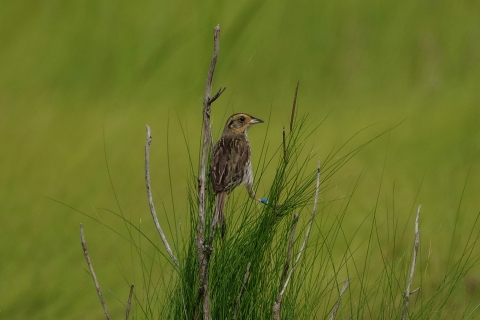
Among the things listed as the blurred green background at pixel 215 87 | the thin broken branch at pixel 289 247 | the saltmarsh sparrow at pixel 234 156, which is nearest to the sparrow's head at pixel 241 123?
the saltmarsh sparrow at pixel 234 156

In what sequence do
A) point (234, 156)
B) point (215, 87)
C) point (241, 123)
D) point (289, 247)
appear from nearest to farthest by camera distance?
point (289, 247) < point (234, 156) < point (241, 123) < point (215, 87)

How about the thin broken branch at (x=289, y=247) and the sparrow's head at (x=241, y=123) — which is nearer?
the thin broken branch at (x=289, y=247)

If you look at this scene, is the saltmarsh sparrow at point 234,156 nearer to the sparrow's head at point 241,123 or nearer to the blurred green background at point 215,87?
→ the sparrow's head at point 241,123

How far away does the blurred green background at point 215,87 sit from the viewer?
4.61m

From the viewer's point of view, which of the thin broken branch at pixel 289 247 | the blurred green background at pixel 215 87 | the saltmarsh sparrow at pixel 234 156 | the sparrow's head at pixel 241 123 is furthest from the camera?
the blurred green background at pixel 215 87

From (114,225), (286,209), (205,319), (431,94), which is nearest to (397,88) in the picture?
(431,94)

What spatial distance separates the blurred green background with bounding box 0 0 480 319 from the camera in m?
4.61

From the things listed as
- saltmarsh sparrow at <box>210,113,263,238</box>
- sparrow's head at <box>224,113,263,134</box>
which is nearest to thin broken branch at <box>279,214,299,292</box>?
saltmarsh sparrow at <box>210,113,263,238</box>

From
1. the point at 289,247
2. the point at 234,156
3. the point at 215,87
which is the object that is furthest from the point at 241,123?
the point at 289,247

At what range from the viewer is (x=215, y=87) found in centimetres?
472

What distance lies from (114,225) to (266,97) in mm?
1403

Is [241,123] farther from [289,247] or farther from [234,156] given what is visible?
[289,247]

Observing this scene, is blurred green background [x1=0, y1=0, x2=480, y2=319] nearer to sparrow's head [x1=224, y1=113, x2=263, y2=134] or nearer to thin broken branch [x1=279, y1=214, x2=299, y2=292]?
sparrow's head [x1=224, y1=113, x2=263, y2=134]

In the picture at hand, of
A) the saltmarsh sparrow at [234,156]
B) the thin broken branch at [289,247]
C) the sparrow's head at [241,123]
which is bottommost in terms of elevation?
the thin broken branch at [289,247]
